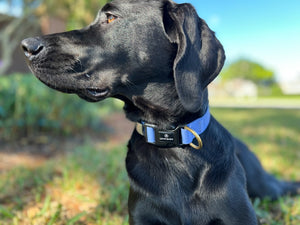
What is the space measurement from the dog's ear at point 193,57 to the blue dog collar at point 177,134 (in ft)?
0.51

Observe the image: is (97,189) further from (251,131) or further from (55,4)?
(55,4)

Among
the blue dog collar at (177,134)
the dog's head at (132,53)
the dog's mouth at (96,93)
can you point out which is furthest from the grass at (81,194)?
the dog's head at (132,53)

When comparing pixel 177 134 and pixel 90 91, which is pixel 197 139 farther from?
pixel 90 91

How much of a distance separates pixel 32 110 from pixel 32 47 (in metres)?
3.33

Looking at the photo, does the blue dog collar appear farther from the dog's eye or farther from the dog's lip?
the dog's eye

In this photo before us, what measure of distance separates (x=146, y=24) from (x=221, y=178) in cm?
106

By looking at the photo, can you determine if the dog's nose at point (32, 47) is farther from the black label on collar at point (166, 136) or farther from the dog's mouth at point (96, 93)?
the black label on collar at point (166, 136)

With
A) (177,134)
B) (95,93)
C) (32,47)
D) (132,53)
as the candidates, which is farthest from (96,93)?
(177,134)

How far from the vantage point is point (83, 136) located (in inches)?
215

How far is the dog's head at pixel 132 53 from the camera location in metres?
1.59

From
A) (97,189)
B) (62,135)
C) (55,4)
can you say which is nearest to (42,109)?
(62,135)

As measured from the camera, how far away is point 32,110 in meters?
4.66

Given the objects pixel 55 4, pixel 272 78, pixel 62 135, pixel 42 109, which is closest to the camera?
pixel 42 109

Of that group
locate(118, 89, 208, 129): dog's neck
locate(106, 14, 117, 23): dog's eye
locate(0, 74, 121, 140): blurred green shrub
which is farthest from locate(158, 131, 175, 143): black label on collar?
locate(0, 74, 121, 140): blurred green shrub
